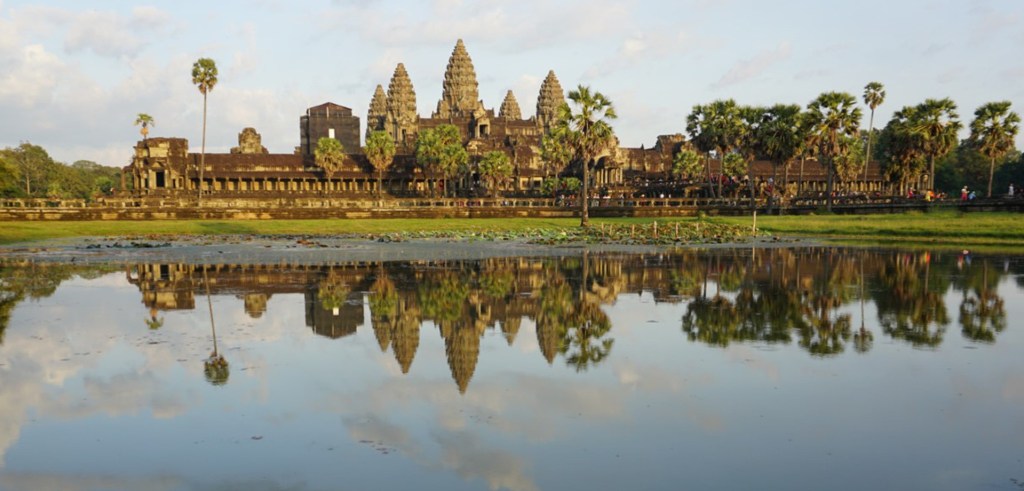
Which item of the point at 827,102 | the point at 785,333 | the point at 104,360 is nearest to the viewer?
the point at 104,360

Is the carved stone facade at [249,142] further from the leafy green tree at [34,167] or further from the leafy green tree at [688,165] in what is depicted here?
the leafy green tree at [688,165]

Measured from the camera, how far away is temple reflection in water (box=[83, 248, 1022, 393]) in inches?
615

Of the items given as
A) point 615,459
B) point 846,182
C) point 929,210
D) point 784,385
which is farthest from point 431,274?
point 846,182

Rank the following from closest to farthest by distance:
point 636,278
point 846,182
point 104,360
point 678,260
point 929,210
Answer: point 104,360 < point 636,278 < point 678,260 < point 929,210 < point 846,182

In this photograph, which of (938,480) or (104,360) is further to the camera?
(104,360)

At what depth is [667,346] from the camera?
14.8 metres

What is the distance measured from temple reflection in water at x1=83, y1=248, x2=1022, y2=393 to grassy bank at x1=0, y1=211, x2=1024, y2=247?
13188 millimetres

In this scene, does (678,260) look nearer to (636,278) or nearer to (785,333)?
(636,278)

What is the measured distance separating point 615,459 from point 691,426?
1549mm

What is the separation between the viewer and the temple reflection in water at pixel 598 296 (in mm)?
15621

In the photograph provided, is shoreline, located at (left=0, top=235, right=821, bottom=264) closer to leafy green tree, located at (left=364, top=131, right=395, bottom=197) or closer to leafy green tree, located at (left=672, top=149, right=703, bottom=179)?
leafy green tree, located at (left=364, top=131, right=395, bottom=197)

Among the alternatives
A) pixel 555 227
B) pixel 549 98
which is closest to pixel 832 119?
pixel 555 227

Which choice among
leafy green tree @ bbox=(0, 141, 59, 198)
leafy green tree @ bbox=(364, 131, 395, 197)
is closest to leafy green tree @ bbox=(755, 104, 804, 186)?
leafy green tree @ bbox=(364, 131, 395, 197)

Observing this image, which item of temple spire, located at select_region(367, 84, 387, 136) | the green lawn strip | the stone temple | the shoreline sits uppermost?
temple spire, located at select_region(367, 84, 387, 136)
